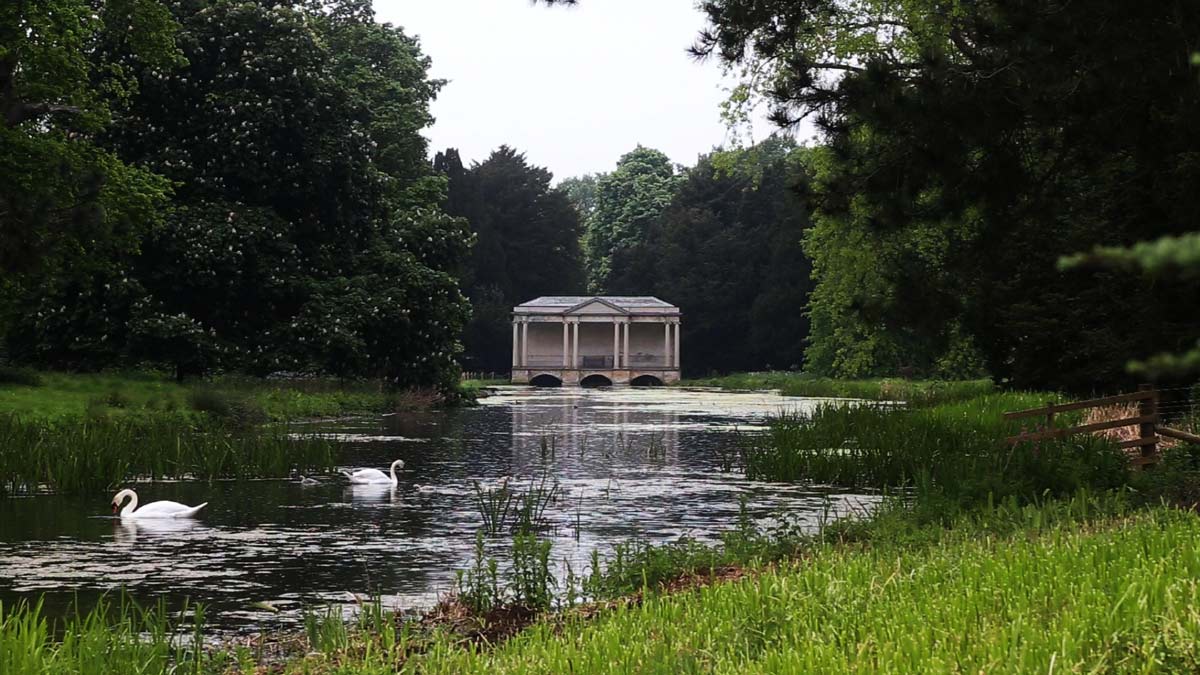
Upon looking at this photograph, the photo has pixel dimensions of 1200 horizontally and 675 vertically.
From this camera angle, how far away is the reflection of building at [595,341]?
9862 cm

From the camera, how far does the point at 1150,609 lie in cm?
637

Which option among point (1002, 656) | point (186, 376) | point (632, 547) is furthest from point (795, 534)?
point (186, 376)

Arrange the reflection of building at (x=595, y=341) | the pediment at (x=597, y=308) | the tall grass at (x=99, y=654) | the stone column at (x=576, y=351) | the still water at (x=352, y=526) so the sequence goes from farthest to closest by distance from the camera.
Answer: the stone column at (x=576, y=351), the reflection of building at (x=595, y=341), the pediment at (x=597, y=308), the still water at (x=352, y=526), the tall grass at (x=99, y=654)

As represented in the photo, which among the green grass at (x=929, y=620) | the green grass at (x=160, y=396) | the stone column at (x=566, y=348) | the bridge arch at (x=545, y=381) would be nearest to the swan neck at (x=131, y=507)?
the green grass at (x=929, y=620)

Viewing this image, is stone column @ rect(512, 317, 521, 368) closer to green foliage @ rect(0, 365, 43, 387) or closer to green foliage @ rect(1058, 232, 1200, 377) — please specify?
green foliage @ rect(0, 365, 43, 387)

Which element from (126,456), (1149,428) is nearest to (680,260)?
(126,456)

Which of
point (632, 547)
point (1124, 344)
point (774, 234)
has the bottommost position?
point (632, 547)

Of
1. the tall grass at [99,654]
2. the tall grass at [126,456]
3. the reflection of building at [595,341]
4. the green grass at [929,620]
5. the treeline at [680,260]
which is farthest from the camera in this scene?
the reflection of building at [595,341]

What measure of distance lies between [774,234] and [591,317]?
15.4 m

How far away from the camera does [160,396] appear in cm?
3070

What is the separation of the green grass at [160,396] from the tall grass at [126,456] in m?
4.22

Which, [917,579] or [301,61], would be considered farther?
[301,61]

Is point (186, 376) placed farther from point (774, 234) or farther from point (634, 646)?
point (774, 234)

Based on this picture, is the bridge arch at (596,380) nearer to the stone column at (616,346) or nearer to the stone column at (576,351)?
the stone column at (616,346)
